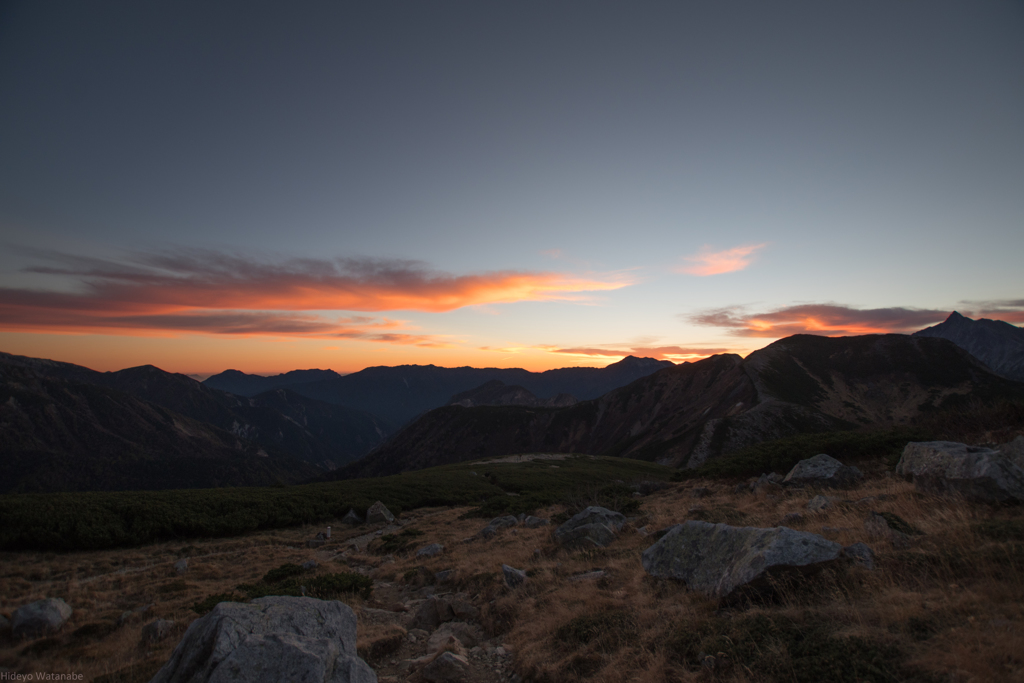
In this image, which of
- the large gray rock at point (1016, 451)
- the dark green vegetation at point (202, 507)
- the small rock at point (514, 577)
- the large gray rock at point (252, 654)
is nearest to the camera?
the large gray rock at point (252, 654)

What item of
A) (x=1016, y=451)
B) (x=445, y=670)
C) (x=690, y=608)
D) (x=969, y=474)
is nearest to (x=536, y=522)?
(x=445, y=670)

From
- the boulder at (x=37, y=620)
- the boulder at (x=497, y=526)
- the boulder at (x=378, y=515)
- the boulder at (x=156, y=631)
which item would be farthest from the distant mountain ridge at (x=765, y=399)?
the boulder at (x=37, y=620)

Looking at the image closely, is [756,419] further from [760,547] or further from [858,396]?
[760,547]

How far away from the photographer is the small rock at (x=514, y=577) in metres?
13.1

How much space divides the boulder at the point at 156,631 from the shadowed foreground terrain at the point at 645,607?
0.27m

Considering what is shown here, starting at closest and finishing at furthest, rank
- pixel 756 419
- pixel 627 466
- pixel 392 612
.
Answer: pixel 392 612, pixel 627 466, pixel 756 419

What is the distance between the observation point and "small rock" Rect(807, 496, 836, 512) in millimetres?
13786

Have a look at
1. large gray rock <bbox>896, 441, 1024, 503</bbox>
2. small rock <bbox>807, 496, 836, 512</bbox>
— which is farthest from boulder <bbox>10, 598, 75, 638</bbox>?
large gray rock <bbox>896, 441, 1024, 503</bbox>

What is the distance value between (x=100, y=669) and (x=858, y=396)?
17959 cm

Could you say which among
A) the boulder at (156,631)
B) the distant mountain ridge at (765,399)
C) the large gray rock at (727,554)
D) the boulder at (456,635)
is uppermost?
the large gray rock at (727,554)

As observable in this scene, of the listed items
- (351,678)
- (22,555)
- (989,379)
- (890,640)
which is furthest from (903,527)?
(989,379)

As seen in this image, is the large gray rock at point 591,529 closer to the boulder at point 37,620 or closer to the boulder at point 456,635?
the boulder at point 456,635

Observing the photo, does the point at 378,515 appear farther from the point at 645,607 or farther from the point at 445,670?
the point at 645,607

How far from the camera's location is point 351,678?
6457 mm
